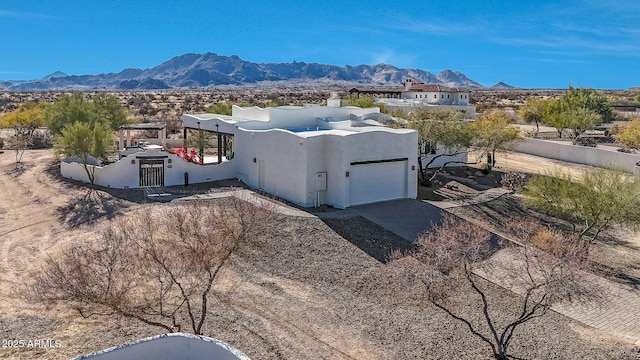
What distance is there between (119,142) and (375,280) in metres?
27.6

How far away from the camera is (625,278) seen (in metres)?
19.2

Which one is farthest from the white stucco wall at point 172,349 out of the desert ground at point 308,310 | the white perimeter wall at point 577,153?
the white perimeter wall at point 577,153

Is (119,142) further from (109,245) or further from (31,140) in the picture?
(109,245)

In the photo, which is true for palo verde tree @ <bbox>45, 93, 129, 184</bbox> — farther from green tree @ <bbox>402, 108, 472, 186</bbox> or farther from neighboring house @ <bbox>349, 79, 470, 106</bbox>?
neighboring house @ <bbox>349, 79, 470, 106</bbox>

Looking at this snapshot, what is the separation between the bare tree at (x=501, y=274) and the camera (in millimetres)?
12320

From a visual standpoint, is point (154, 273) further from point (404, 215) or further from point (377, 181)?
point (377, 181)

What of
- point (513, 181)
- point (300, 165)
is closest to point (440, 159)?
point (513, 181)

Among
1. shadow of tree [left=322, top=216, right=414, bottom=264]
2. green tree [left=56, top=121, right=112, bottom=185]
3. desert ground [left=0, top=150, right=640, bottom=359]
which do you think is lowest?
desert ground [left=0, top=150, right=640, bottom=359]

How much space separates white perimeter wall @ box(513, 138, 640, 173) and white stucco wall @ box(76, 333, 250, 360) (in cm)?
3595

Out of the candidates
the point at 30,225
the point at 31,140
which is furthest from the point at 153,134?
the point at 30,225

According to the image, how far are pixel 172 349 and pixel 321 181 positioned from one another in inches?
673

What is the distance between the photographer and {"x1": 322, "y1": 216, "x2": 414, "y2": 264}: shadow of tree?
20.3 meters

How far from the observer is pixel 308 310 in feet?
51.1

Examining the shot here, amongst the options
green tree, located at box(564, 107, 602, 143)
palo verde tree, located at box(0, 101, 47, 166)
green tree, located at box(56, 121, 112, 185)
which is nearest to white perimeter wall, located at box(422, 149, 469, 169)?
green tree, located at box(564, 107, 602, 143)
